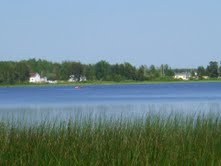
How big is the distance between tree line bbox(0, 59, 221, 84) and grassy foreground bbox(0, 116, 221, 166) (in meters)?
83.3

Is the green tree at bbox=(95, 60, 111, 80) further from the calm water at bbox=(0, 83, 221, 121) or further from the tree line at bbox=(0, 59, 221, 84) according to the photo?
the calm water at bbox=(0, 83, 221, 121)

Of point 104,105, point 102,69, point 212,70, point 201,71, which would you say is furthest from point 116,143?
point 201,71

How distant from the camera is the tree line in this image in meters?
97.6

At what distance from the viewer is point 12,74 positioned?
95.4 m

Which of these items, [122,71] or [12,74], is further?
[122,71]

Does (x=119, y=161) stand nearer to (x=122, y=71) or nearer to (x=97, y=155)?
(x=97, y=155)

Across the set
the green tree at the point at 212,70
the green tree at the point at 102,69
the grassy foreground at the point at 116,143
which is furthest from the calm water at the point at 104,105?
the green tree at the point at 212,70

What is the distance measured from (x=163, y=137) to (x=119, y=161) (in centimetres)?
255

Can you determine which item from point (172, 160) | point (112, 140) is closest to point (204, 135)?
point (112, 140)

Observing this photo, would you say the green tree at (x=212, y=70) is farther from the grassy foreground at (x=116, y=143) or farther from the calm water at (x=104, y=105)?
the grassy foreground at (x=116, y=143)

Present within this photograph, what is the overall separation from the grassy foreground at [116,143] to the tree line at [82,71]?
8331cm

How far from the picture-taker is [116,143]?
9.57 meters

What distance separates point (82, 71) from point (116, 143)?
95076mm

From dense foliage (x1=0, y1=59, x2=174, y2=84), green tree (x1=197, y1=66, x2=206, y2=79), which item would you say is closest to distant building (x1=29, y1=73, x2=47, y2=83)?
dense foliage (x1=0, y1=59, x2=174, y2=84)
